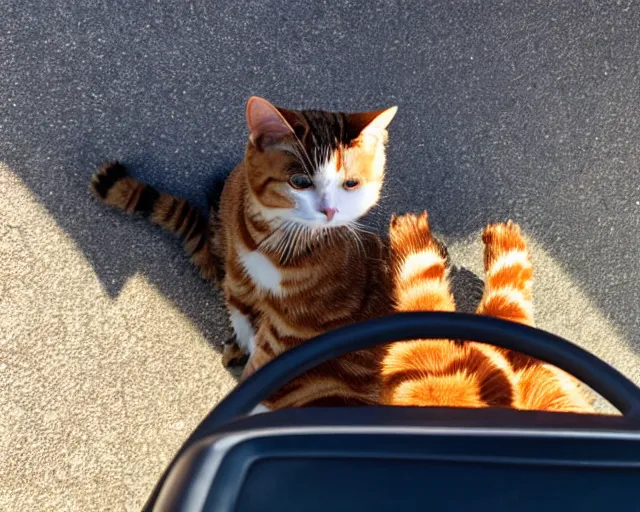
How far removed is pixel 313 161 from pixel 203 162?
0.44 meters

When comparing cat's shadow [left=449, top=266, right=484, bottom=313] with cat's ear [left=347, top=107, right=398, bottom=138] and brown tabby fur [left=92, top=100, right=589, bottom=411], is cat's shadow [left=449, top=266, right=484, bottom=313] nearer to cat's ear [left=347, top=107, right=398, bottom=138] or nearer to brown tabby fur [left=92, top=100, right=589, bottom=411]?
brown tabby fur [left=92, top=100, right=589, bottom=411]

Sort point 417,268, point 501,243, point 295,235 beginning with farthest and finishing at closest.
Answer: point 501,243
point 417,268
point 295,235

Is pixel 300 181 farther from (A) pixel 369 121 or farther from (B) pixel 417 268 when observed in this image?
(B) pixel 417 268

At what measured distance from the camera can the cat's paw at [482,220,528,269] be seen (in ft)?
4.12

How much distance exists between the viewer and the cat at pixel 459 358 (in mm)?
1017

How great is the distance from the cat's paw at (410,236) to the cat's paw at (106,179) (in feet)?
1.93

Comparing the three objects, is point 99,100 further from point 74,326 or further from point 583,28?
point 583,28

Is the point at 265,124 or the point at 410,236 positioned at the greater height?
the point at 265,124

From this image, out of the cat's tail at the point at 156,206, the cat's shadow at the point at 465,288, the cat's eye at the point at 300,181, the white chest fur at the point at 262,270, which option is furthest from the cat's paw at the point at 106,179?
the cat's shadow at the point at 465,288

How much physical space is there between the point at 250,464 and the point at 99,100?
941mm

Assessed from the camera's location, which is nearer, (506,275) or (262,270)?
(262,270)

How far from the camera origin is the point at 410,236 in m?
1.20

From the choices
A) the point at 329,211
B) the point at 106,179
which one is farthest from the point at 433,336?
the point at 106,179

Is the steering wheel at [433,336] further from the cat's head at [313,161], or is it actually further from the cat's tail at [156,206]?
the cat's tail at [156,206]
